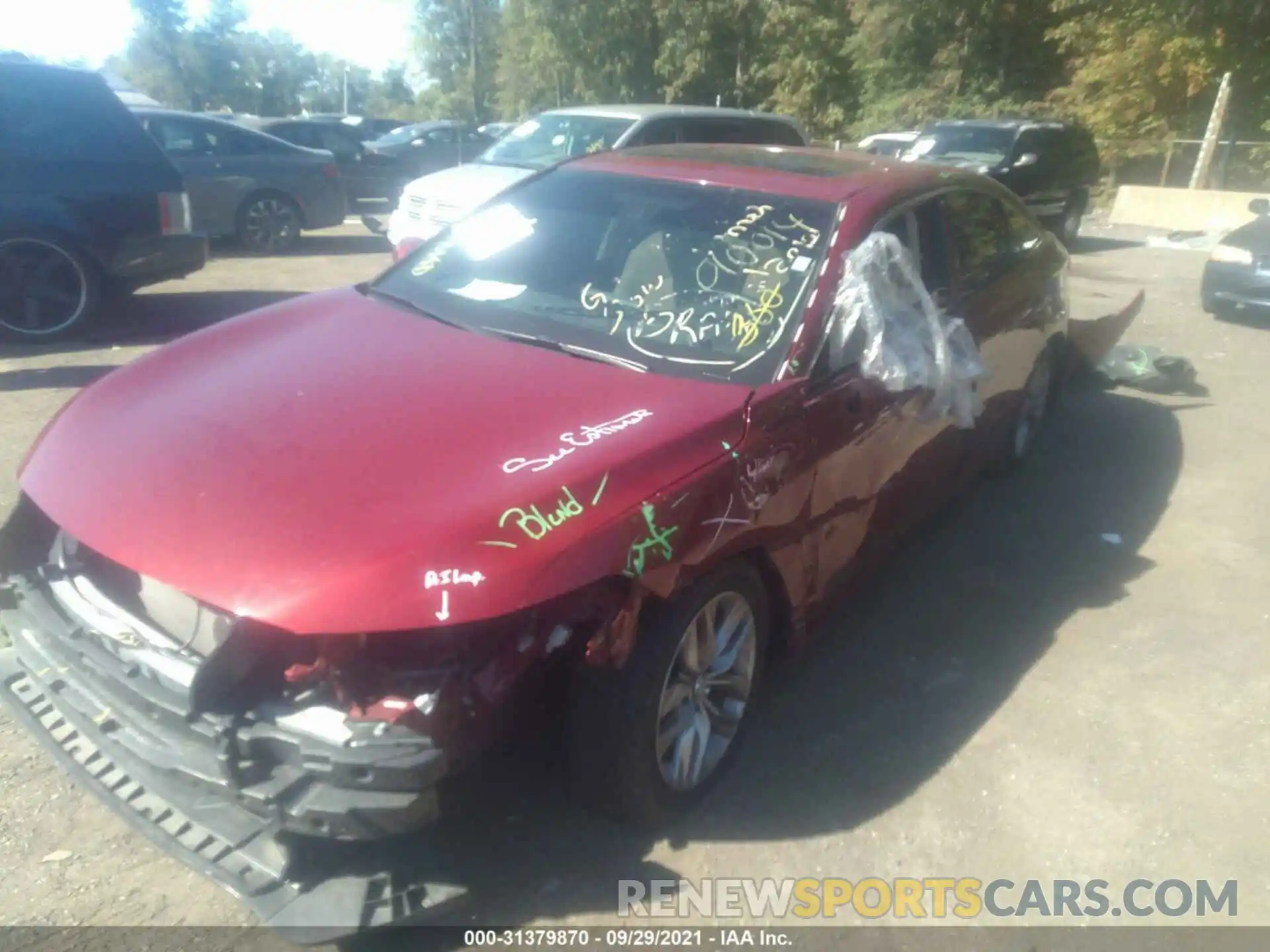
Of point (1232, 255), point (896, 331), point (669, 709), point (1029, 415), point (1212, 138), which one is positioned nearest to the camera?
point (669, 709)

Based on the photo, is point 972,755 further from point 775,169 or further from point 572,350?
point 775,169

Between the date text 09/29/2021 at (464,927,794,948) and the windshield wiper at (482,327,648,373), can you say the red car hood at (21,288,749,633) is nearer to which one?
the windshield wiper at (482,327,648,373)

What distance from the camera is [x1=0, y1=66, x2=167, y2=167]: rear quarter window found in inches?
291

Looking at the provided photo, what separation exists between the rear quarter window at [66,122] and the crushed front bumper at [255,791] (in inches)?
238

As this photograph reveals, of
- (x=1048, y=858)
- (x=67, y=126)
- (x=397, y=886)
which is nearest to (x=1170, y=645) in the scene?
(x=1048, y=858)

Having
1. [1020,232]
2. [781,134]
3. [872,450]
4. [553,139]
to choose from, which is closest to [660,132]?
[553,139]

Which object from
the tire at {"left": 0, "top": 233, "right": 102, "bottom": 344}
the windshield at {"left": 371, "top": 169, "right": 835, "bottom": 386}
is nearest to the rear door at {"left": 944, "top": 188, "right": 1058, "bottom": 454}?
the windshield at {"left": 371, "top": 169, "right": 835, "bottom": 386}

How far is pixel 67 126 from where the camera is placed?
7.54 meters

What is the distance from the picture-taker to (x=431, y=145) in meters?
20.4

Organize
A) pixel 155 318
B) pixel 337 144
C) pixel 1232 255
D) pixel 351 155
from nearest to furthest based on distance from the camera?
pixel 155 318, pixel 1232 255, pixel 337 144, pixel 351 155

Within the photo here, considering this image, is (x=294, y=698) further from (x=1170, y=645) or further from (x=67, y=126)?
(x=67, y=126)

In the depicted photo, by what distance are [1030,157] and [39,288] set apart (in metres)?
12.4

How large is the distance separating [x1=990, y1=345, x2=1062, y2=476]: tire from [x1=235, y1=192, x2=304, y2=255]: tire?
912 cm

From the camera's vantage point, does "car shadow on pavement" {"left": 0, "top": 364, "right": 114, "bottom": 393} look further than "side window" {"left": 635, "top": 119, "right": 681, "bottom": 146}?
No
